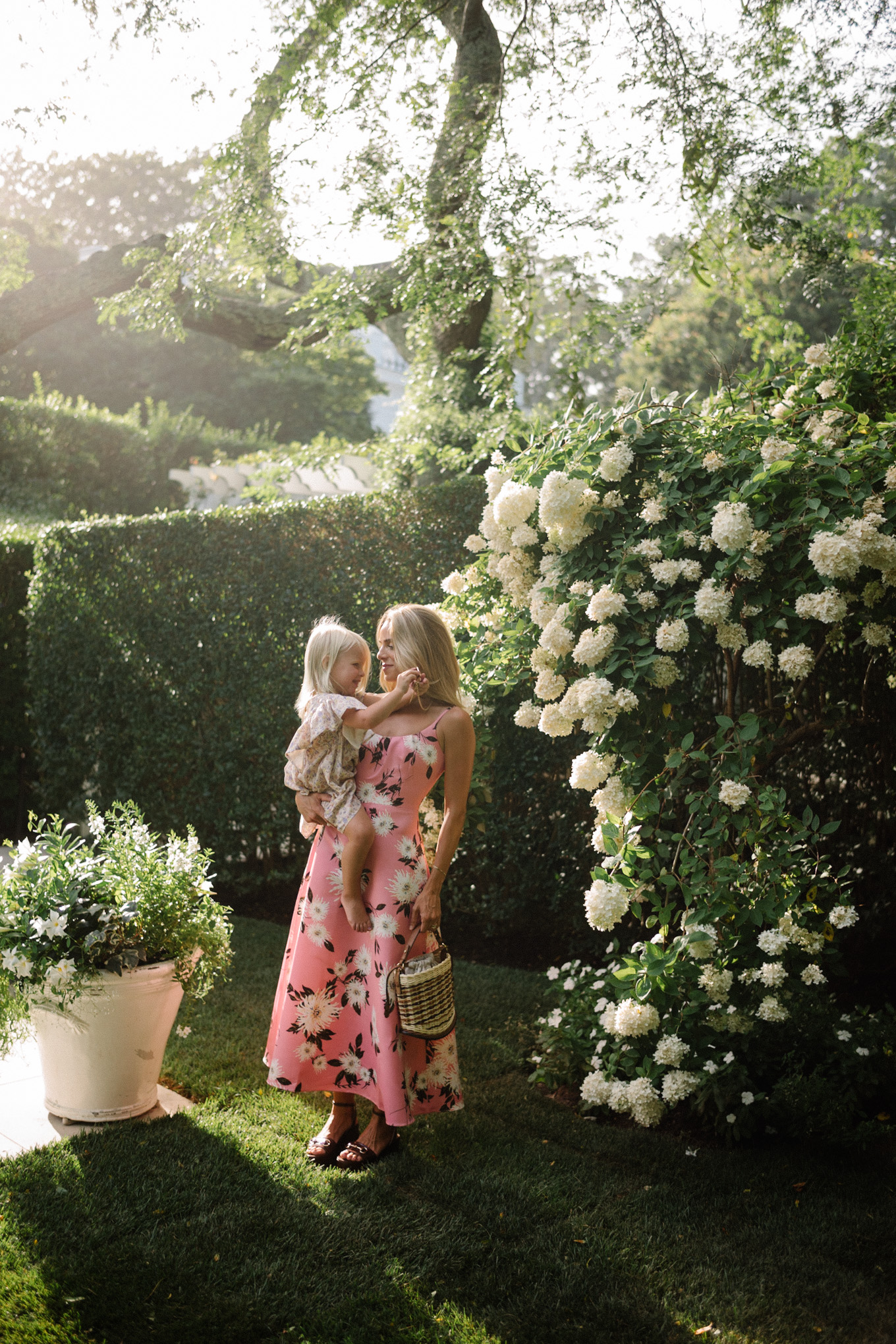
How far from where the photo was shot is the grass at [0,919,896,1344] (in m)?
2.22

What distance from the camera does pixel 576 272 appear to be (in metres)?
7.06

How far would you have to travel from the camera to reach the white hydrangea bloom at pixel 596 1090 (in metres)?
3.36

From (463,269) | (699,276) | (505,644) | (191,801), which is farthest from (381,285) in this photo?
(505,644)

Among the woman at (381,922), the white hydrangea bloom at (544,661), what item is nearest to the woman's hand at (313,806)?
the woman at (381,922)

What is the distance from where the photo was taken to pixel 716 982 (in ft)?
10.3

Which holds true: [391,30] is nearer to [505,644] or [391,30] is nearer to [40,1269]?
[505,644]

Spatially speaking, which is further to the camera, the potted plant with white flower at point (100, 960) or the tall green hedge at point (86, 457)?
the tall green hedge at point (86, 457)

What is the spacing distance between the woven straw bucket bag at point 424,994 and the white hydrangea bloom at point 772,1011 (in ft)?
3.51

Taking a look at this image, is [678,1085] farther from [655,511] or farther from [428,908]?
[655,511]

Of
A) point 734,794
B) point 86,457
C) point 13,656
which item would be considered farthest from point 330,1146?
point 86,457

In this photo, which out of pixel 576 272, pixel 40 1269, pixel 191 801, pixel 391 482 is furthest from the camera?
pixel 576 272

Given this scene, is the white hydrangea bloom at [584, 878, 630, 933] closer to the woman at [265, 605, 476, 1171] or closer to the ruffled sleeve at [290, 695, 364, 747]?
the woman at [265, 605, 476, 1171]

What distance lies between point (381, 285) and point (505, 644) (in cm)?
498

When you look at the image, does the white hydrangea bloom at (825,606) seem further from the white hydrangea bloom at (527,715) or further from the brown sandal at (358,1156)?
the brown sandal at (358,1156)
